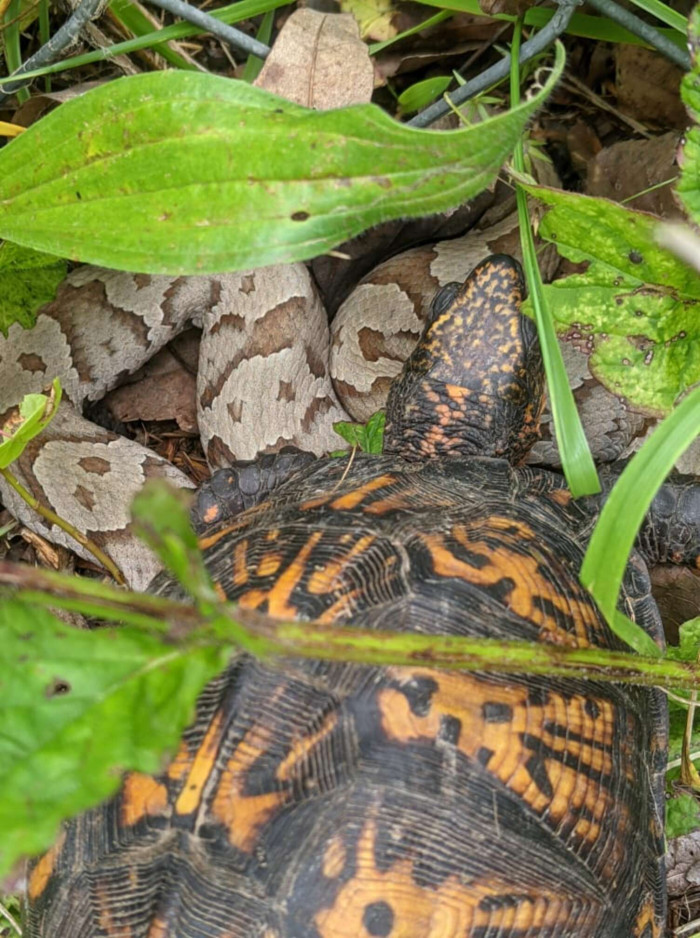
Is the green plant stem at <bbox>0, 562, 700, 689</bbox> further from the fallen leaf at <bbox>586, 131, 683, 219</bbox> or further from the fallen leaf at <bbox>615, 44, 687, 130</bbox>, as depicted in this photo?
the fallen leaf at <bbox>615, 44, 687, 130</bbox>

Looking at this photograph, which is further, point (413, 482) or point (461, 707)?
point (413, 482)

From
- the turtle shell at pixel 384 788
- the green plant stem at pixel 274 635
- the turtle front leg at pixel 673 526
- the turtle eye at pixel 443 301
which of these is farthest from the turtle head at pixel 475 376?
the green plant stem at pixel 274 635

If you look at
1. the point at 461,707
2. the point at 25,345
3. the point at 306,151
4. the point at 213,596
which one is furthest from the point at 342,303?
the point at 213,596

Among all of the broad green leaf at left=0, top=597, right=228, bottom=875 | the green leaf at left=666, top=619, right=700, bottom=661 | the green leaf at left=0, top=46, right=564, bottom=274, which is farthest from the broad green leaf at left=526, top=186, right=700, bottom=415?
the broad green leaf at left=0, top=597, right=228, bottom=875

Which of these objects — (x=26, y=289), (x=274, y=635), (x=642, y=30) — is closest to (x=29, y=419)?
(x=26, y=289)

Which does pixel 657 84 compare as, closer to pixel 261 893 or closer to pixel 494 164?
pixel 494 164
